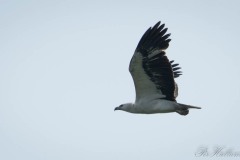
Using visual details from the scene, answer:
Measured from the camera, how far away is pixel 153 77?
59.5 feet

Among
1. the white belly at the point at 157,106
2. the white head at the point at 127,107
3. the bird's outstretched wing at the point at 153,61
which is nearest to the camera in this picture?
the bird's outstretched wing at the point at 153,61

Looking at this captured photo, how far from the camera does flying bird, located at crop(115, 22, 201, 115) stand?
17.8 m

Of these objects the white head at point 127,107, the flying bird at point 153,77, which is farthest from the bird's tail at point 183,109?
the white head at point 127,107

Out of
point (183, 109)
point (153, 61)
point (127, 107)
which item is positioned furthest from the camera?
point (127, 107)

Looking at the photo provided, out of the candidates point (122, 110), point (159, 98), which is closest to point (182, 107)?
point (159, 98)

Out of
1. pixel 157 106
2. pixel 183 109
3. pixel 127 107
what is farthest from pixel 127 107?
pixel 183 109

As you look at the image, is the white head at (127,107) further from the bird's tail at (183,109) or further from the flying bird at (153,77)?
the bird's tail at (183,109)

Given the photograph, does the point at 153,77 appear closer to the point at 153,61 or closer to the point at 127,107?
the point at 153,61

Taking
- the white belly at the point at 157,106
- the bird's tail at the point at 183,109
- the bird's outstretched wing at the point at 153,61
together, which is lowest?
the bird's tail at the point at 183,109

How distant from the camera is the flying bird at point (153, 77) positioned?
58.3 ft

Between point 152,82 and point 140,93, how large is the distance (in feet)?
2.04

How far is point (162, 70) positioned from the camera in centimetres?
1792

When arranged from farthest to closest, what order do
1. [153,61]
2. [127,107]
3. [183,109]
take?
1. [127,107]
2. [183,109]
3. [153,61]

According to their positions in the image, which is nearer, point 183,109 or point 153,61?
point 153,61
